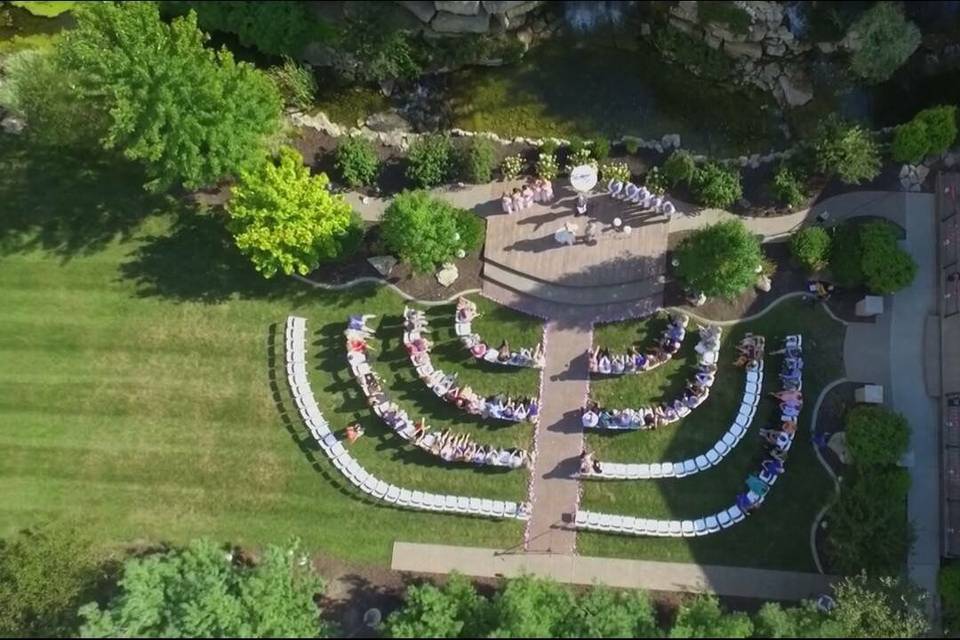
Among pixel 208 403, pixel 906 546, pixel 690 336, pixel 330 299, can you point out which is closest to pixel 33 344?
pixel 208 403

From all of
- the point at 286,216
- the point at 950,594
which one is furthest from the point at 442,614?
the point at 950,594

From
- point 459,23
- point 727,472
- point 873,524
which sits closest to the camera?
point 873,524

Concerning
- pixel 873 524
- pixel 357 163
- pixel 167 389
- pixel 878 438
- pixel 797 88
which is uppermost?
pixel 797 88

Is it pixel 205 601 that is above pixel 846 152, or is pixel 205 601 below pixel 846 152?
below

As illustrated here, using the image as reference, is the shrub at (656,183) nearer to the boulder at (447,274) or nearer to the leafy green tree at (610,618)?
the boulder at (447,274)

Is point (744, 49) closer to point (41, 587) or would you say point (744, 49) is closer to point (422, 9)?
point (422, 9)

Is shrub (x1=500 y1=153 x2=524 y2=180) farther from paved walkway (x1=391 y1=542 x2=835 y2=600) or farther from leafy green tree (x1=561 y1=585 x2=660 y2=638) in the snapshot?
leafy green tree (x1=561 y1=585 x2=660 y2=638)

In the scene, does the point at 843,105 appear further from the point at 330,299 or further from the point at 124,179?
the point at 124,179

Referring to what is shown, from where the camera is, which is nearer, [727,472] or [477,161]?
[727,472]
